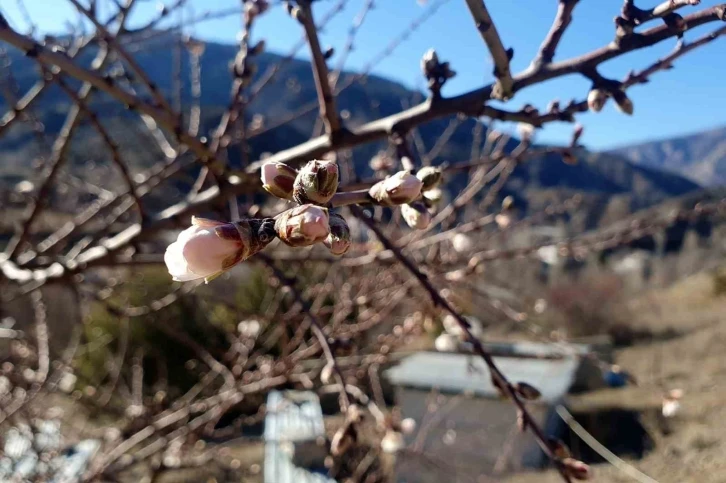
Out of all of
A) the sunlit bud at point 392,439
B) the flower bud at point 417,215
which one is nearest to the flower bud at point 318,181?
the flower bud at point 417,215

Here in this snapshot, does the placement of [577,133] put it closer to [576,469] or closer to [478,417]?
[576,469]

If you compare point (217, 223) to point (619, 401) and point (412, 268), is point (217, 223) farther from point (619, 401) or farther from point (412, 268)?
point (619, 401)

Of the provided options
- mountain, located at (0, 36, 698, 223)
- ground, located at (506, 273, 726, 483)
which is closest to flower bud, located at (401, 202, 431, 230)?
mountain, located at (0, 36, 698, 223)

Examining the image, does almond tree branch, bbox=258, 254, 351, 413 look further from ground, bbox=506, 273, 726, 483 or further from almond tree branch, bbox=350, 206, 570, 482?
ground, bbox=506, 273, 726, 483

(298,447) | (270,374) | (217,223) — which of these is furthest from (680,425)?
(217,223)

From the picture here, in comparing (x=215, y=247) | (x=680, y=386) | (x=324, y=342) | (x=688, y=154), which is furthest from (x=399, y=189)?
(x=688, y=154)

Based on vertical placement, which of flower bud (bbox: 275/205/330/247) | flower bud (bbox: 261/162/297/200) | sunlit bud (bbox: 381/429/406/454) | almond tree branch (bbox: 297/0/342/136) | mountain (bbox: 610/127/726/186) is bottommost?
mountain (bbox: 610/127/726/186)
